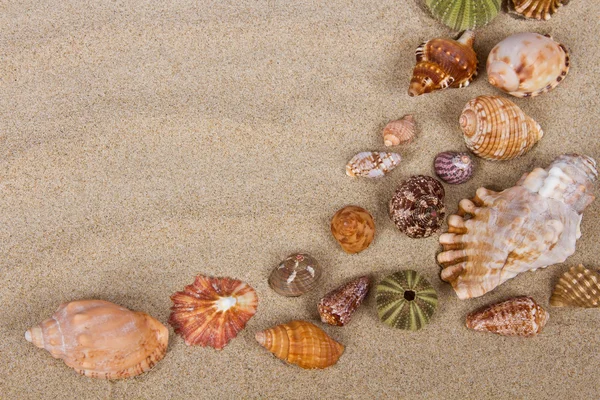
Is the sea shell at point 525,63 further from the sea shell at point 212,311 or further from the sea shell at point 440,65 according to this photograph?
the sea shell at point 212,311

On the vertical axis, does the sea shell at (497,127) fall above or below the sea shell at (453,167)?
above

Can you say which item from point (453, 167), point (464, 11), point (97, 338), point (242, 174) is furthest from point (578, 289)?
point (97, 338)

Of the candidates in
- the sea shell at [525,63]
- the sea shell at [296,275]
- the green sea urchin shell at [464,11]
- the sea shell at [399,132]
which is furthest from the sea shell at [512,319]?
the green sea urchin shell at [464,11]

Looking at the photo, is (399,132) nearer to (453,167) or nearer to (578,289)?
(453,167)

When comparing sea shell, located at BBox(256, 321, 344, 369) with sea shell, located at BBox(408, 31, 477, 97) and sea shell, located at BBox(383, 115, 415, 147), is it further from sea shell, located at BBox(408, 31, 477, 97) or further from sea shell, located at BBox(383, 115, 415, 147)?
sea shell, located at BBox(408, 31, 477, 97)

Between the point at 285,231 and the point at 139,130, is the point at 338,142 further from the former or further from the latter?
the point at 139,130
